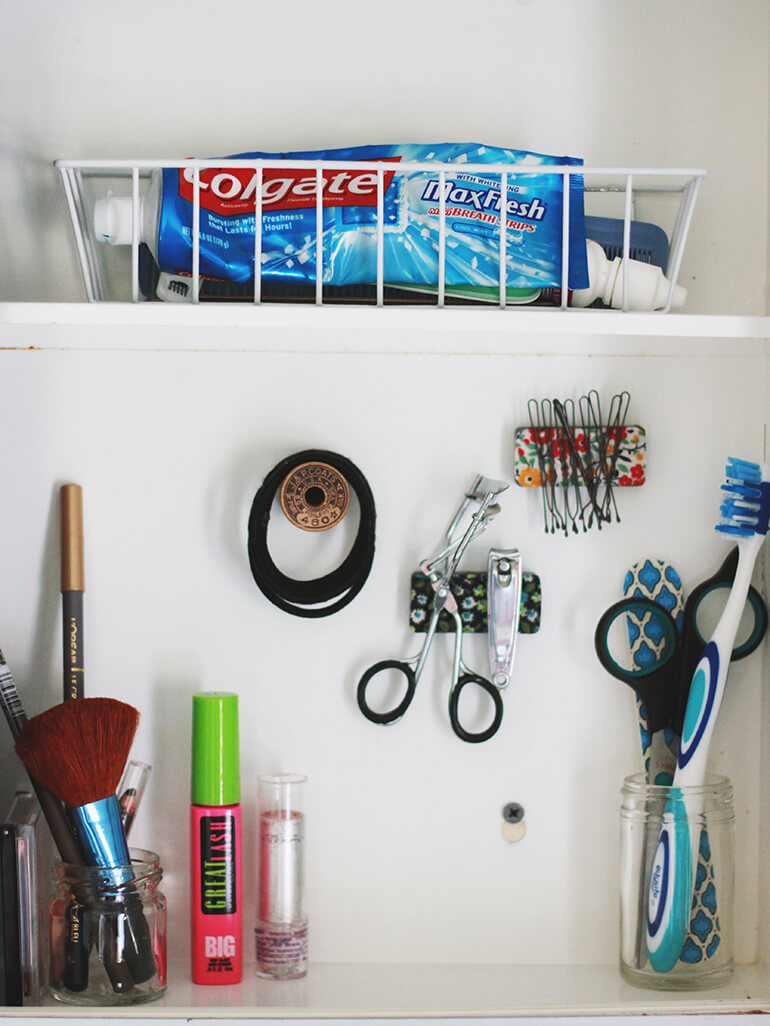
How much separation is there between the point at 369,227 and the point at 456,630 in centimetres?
36

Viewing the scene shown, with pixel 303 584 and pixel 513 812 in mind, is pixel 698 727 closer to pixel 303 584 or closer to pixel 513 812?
pixel 513 812

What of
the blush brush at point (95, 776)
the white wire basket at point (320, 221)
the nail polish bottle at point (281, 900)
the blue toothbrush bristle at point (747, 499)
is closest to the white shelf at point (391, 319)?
the white wire basket at point (320, 221)

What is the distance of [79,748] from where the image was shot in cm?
77

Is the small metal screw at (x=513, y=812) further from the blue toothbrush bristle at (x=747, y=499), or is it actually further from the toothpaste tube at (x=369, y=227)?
the toothpaste tube at (x=369, y=227)

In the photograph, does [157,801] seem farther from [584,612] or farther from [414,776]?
[584,612]

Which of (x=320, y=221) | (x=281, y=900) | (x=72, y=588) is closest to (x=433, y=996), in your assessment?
(x=281, y=900)

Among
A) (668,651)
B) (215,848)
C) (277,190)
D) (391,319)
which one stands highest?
(277,190)

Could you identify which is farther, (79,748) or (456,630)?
(456,630)

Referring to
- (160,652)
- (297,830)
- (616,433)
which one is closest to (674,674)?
(616,433)

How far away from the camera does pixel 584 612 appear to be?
3.03 feet

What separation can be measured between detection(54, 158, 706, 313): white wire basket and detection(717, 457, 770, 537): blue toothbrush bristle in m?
0.16

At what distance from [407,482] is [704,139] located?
0.42 m

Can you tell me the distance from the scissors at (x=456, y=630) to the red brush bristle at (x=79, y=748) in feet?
0.73

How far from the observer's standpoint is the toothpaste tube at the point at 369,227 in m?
0.82
